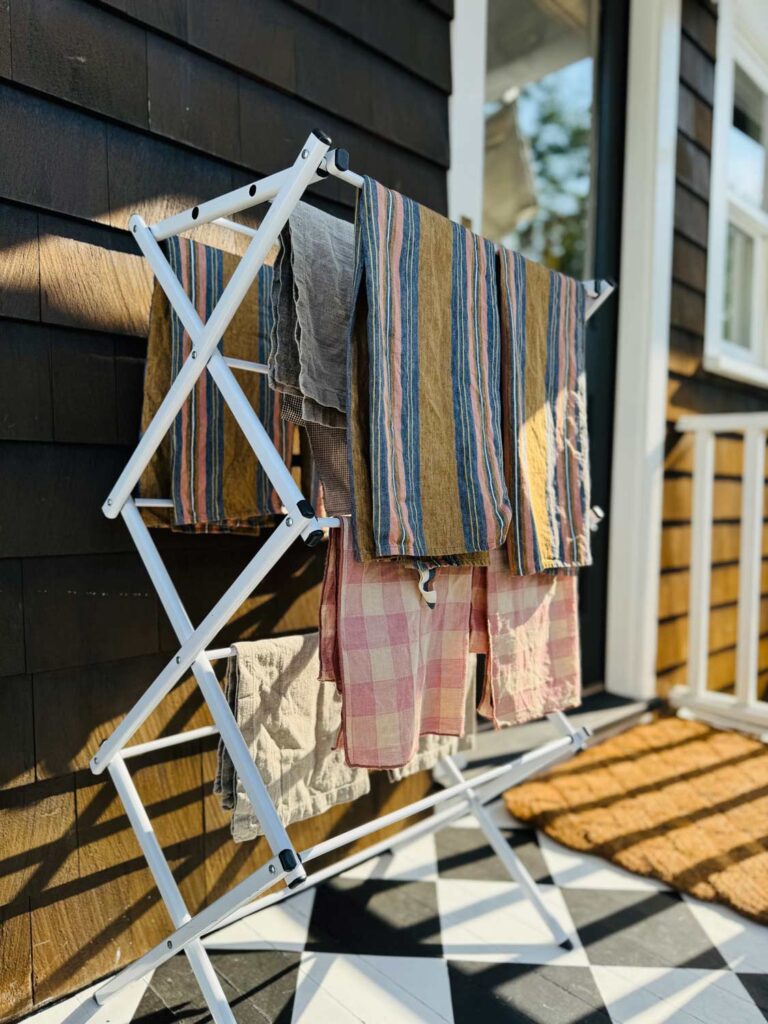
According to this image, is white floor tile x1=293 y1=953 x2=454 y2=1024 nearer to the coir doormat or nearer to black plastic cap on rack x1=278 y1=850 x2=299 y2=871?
black plastic cap on rack x1=278 y1=850 x2=299 y2=871

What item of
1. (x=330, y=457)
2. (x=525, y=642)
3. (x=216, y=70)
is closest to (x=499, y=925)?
(x=525, y=642)

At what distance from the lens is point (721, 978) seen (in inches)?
50.7

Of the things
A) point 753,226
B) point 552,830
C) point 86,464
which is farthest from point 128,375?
point 753,226

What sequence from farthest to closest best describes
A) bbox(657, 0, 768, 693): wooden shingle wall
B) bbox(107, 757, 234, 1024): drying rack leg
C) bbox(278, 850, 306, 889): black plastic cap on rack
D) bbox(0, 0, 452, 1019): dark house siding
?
1. bbox(657, 0, 768, 693): wooden shingle wall
2. bbox(0, 0, 452, 1019): dark house siding
3. bbox(107, 757, 234, 1024): drying rack leg
4. bbox(278, 850, 306, 889): black plastic cap on rack

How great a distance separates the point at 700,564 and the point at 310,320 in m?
1.95

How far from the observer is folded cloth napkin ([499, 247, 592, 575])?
1158 mm

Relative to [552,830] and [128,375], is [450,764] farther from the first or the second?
[128,375]

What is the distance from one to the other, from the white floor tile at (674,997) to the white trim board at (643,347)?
1.23 meters

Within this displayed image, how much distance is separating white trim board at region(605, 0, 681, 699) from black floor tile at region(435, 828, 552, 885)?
0.89m

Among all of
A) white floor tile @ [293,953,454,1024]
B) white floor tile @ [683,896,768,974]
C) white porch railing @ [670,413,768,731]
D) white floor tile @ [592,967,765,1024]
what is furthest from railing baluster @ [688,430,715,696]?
white floor tile @ [293,953,454,1024]

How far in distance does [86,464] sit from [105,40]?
2.14 feet

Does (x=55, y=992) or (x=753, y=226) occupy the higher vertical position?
(x=753, y=226)

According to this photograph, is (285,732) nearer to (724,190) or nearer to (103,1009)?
(103,1009)

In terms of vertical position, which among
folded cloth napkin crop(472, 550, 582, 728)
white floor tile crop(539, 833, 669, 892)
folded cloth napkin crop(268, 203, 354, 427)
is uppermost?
folded cloth napkin crop(268, 203, 354, 427)
